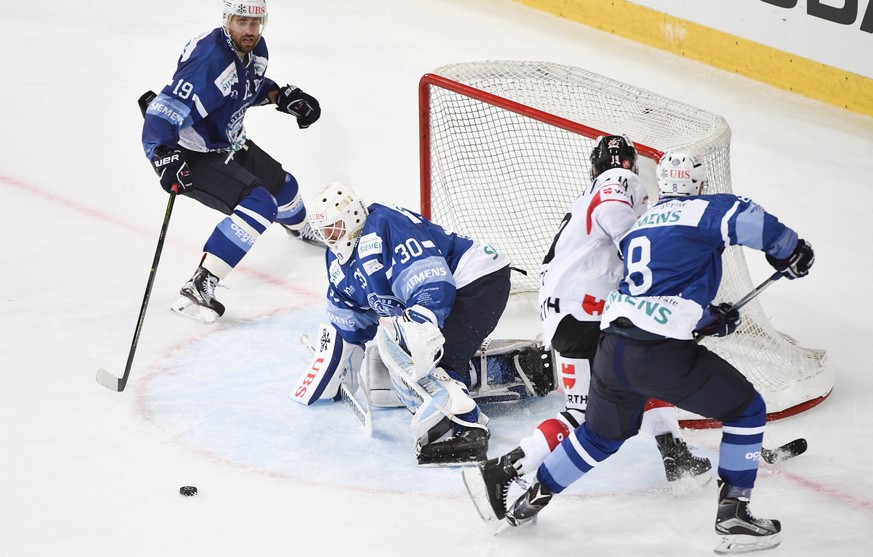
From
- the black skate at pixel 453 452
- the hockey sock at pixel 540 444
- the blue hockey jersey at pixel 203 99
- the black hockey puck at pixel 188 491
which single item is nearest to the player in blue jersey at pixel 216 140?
the blue hockey jersey at pixel 203 99

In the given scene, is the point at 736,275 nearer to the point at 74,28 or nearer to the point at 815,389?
the point at 815,389

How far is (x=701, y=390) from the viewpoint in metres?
3.11

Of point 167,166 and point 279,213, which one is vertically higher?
point 167,166

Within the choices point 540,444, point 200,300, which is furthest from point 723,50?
point 540,444

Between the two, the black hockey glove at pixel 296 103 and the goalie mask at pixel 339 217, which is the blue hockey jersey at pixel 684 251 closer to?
the goalie mask at pixel 339 217

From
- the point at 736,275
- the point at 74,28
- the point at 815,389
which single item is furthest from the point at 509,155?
the point at 74,28

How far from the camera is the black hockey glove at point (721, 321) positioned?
3383 mm

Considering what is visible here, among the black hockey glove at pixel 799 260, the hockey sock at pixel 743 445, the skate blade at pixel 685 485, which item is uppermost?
the black hockey glove at pixel 799 260

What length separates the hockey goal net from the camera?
4.04 metres

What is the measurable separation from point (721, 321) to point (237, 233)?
6.85ft

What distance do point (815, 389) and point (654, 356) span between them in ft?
3.75

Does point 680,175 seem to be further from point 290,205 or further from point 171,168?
point 290,205

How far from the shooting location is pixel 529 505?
10.9ft

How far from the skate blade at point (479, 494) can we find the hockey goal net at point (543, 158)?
851 millimetres
